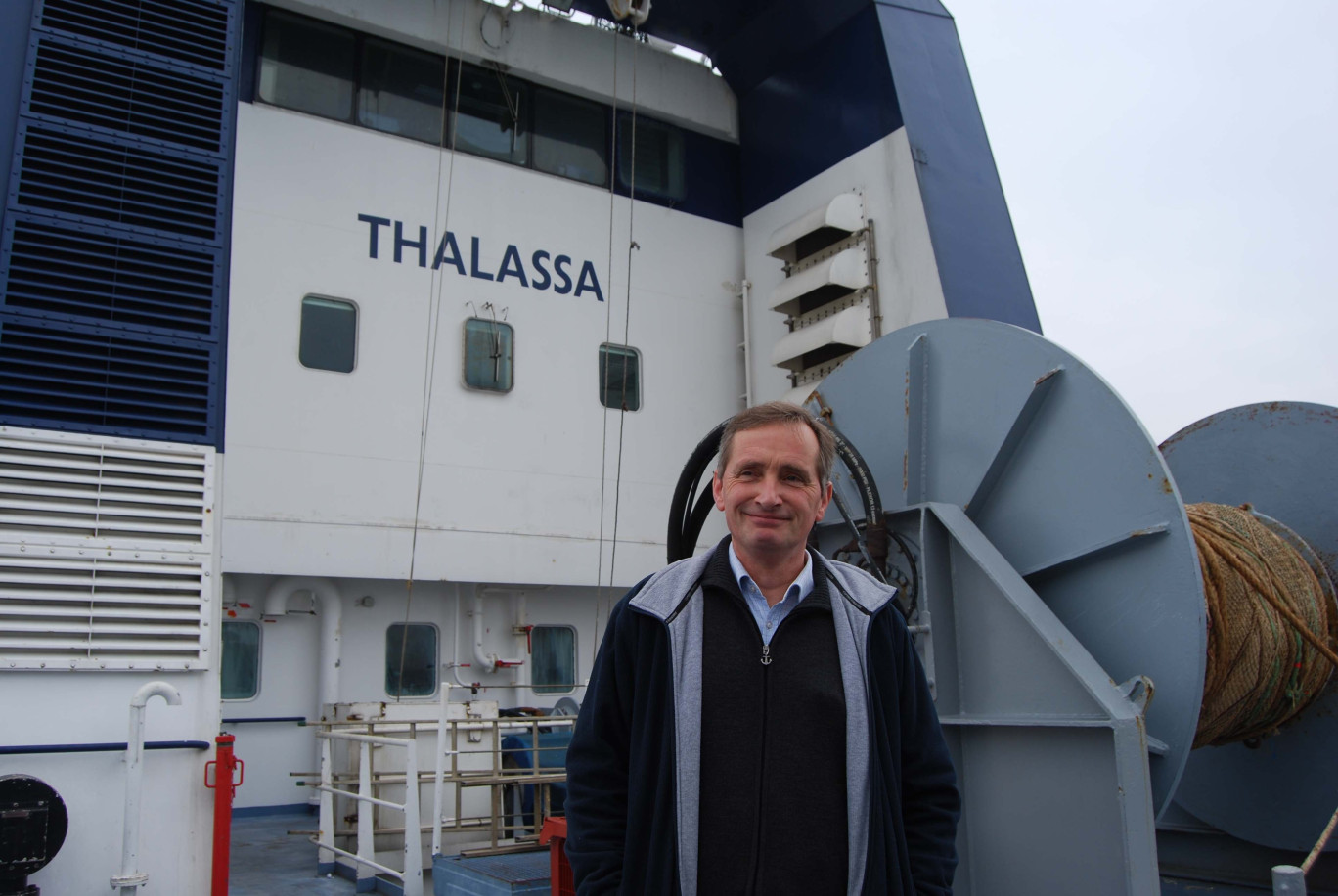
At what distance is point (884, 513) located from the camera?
4859mm

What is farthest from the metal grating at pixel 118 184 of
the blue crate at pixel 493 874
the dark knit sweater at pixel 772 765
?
the dark knit sweater at pixel 772 765

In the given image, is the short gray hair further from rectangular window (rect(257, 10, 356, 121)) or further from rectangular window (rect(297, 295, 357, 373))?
rectangular window (rect(257, 10, 356, 121))

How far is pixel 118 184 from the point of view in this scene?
4.84 metres

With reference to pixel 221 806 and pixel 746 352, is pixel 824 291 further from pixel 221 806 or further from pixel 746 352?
pixel 221 806

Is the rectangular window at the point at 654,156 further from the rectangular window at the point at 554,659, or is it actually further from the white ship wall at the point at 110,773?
the white ship wall at the point at 110,773

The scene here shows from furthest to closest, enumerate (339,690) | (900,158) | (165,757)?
(900,158) → (339,690) → (165,757)

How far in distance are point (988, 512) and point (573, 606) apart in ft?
16.6

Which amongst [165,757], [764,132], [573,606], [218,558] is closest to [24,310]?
[218,558]

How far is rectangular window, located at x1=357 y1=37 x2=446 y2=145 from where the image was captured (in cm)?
870

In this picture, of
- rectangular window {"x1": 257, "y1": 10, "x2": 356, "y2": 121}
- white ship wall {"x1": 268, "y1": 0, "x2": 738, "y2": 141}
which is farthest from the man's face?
white ship wall {"x1": 268, "y1": 0, "x2": 738, "y2": 141}

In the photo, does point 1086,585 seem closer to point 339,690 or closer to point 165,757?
point 165,757

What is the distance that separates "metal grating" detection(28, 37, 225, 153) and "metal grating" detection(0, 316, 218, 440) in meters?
1.04

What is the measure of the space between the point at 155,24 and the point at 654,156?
554 centimetres

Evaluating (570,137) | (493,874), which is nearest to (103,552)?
(493,874)
